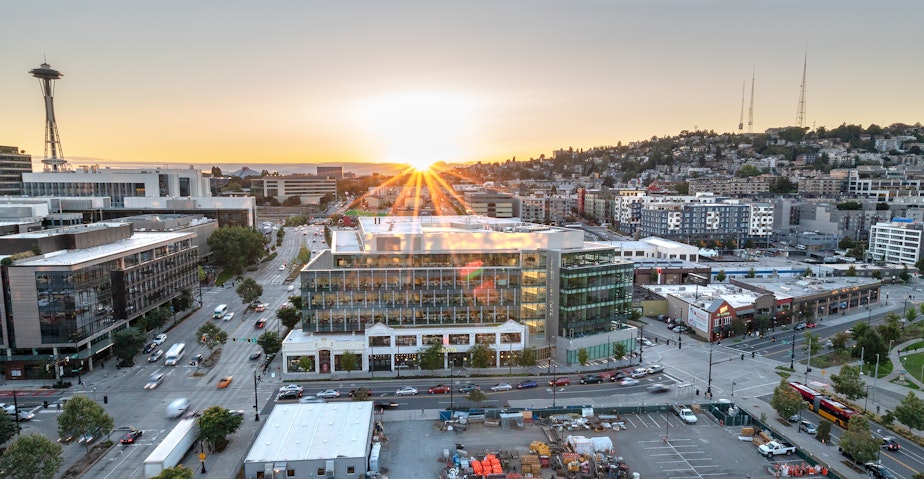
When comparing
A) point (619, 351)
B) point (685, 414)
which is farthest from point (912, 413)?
point (619, 351)

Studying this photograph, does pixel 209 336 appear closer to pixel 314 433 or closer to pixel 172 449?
pixel 172 449

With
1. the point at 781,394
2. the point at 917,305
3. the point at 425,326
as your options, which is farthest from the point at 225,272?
the point at 917,305

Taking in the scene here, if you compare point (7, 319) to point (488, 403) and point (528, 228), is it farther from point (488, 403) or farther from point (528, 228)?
point (528, 228)

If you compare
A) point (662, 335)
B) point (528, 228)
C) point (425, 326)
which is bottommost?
point (662, 335)

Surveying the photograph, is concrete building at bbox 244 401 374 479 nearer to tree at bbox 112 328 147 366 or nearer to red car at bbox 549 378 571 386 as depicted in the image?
red car at bbox 549 378 571 386

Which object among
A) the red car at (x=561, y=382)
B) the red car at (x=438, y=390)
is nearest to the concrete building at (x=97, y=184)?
the red car at (x=438, y=390)

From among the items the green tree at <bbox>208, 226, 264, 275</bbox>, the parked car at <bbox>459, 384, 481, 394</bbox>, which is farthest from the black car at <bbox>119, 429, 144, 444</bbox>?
the green tree at <bbox>208, 226, 264, 275</bbox>

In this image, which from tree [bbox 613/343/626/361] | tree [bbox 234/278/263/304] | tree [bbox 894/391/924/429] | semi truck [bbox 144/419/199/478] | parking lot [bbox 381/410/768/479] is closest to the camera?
semi truck [bbox 144/419/199/478]
